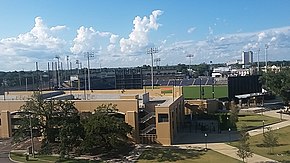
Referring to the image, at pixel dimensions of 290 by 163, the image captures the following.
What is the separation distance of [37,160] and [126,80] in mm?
50389

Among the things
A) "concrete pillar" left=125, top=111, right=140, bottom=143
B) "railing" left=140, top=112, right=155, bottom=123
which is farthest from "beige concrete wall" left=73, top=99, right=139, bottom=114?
"railing" left=140, top=112, right=155, bottom=123

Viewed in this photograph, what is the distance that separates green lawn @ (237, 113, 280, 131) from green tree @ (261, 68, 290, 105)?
578 cm

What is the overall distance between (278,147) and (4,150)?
28.1 meters

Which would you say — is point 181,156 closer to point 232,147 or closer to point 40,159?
point 232,147

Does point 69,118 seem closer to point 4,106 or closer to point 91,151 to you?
point 91,151

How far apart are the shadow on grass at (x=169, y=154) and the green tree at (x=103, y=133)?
2.96m

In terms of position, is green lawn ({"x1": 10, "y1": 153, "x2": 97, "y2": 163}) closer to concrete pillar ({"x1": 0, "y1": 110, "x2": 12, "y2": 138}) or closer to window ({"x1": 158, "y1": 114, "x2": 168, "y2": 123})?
concrete pillar ({"x1": 0, "y1": 110, "x2": 12, "y2": 138})

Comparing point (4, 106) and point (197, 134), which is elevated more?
point (4, 106)

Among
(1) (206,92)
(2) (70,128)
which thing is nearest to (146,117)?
(2) (70,128)

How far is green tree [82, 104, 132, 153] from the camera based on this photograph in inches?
1297

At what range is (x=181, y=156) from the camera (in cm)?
3222

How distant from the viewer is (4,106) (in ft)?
139

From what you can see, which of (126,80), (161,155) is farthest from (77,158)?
(126,80)

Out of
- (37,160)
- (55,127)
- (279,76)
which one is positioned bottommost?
(37,160)
